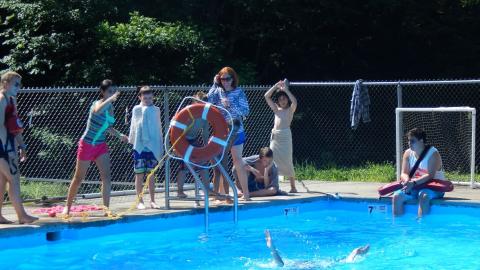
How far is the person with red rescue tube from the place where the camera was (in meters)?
9.88

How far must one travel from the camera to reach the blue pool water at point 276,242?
7.68 m

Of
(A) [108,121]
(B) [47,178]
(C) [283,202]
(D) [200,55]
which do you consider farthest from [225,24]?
(A) [108,121]

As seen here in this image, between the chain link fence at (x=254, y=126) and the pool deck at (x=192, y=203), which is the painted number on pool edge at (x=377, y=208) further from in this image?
the chain link fence at (x=254, y=126)

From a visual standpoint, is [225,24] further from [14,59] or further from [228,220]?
[228,220]

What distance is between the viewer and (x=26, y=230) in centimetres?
810

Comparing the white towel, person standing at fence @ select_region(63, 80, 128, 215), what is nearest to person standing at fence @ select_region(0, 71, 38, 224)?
person standing at fence @ select_region(63, 80, 128, 215)

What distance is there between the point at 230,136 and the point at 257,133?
4370 millimetres

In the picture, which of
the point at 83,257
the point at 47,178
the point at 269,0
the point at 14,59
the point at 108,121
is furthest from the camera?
the point at 269,0

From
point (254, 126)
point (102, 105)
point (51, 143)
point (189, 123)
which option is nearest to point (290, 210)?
point (189, 123)

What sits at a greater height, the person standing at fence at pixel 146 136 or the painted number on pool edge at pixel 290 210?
the person standing at fence at pixel 146 136

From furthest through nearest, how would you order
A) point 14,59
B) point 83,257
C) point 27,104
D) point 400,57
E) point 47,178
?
1. point 400,57
2. point 14,59
3. point 27,104
4. point 47,178
5. point 83,257

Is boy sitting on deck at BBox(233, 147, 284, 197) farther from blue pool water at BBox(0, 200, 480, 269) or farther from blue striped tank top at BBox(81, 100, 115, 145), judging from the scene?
blue striped tank top at BBox(81, 100, 115, 145)

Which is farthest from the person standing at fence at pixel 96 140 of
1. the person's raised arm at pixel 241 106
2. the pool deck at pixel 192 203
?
the person's raised arm at pixel 241 106

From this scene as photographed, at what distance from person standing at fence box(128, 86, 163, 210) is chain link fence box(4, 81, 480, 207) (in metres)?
0.25
